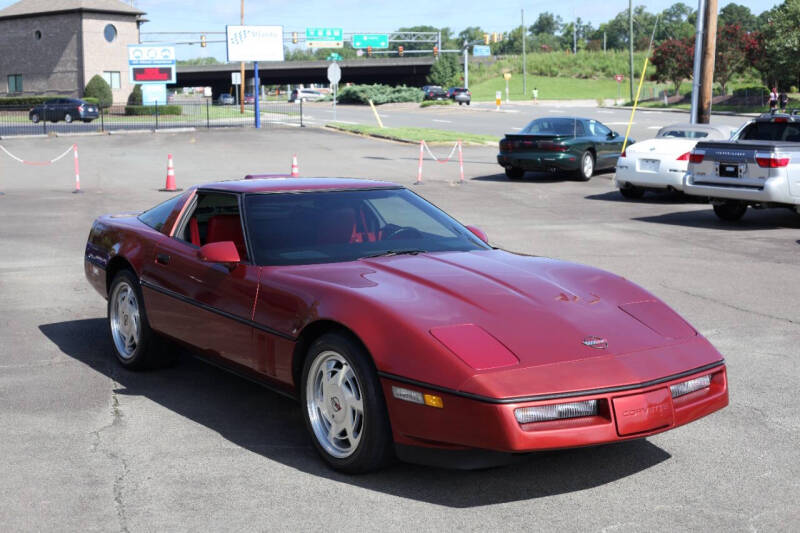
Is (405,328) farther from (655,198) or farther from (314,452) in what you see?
(655,198)

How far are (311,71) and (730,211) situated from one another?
105885 millimetres

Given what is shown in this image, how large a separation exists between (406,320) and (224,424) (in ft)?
5.47

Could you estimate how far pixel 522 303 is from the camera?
486cm

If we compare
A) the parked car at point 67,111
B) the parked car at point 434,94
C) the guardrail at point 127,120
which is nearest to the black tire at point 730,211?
the guardrail at point 127,120

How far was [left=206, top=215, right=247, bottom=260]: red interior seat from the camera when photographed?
599cm

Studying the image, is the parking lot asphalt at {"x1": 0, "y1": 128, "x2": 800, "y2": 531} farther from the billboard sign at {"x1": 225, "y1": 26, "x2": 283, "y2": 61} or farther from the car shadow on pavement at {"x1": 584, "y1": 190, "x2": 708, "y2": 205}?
the billboard sign at {"x1": 225, "y1": 26, "x2": 283, "y2": 61}

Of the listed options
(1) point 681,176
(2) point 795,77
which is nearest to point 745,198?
(1) point 681,176

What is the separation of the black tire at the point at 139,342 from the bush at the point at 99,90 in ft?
208

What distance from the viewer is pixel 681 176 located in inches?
707

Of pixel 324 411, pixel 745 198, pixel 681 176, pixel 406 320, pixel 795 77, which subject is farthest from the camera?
pixel 795 77

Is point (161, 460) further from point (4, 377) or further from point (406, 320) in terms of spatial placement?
point (4, 377)

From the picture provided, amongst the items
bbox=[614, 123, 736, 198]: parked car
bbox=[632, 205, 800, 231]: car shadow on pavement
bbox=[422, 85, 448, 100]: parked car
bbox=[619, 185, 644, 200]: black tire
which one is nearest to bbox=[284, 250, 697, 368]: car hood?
bbox=[632, 205, 800, 231]: car shadow on pavement

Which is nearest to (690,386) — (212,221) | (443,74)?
(212,221)

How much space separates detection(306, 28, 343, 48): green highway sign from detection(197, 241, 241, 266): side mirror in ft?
319
